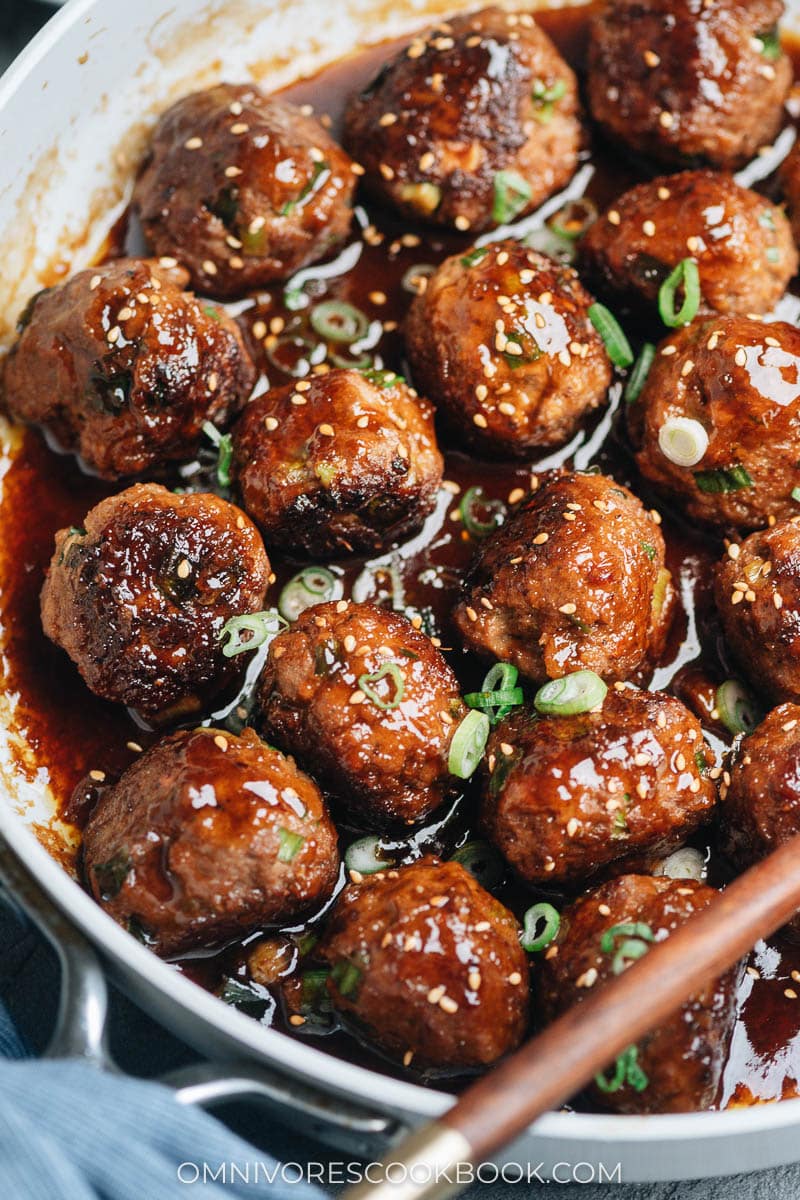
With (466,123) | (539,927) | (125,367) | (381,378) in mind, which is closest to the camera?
(539,927)

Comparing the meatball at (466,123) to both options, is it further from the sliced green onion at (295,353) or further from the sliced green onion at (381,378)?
the sliced green onion at (381,378)

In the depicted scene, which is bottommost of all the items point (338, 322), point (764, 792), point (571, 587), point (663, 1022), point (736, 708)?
point (736, 708)

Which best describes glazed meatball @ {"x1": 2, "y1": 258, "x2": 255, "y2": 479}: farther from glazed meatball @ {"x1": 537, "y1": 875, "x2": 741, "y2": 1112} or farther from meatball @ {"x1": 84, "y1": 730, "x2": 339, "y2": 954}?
glazed meatball @ {"x1": 537, "y1": 875, "x2": 741, "y2": 1112}

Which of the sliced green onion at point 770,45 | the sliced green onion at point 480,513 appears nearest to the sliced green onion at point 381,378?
the sliced green onion at point 480,513

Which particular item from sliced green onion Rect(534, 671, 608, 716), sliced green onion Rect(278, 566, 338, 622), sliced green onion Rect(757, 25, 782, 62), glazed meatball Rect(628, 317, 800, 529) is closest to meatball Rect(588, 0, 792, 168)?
sliced green onion Rect(757, 25, 782, 62)

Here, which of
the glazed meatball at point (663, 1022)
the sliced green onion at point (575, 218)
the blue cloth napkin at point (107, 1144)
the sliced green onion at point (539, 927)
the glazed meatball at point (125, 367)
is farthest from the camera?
the sliced green onion at point (575, 218)

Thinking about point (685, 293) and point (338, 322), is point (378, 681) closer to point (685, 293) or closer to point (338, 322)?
point (338, 322)

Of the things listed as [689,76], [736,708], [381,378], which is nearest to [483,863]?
[736,708]
